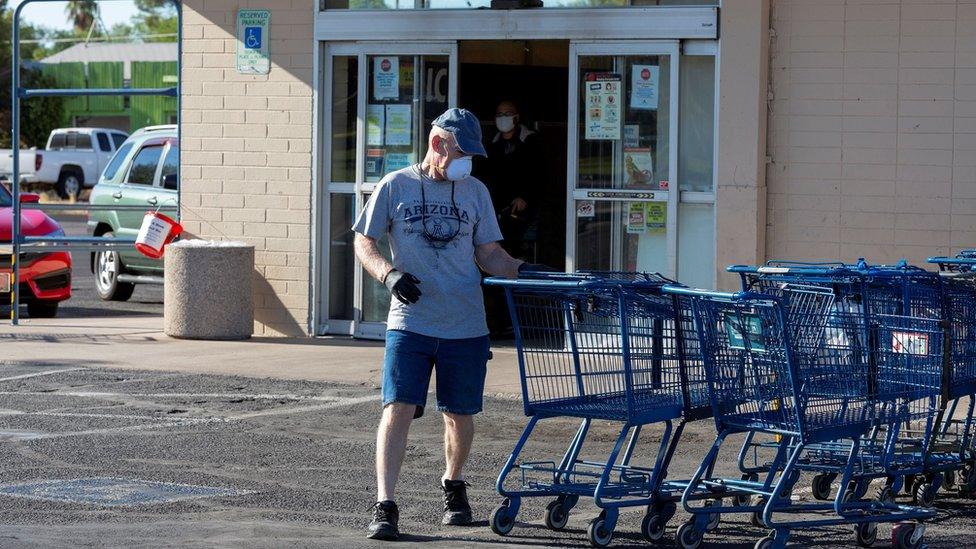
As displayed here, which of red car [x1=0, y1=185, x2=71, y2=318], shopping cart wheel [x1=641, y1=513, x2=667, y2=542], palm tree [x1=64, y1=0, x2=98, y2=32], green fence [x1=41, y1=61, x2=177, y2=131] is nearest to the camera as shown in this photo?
shopping cart wheel [x1=641, y1=513, x2=667, y2=542]

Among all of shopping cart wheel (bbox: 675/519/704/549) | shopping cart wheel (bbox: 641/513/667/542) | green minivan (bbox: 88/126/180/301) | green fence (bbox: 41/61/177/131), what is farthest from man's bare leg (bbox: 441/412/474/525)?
green fence (bbox: 41/61/177/131)

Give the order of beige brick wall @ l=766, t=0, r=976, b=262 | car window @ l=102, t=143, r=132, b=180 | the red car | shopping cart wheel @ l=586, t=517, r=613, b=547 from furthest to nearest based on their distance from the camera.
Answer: car window @ l=102, t=143, r=132, b=180, the red car, beige brick wall @ l=766, t=0, r=976, b=262, shopping cart wheel @ l=586, t=517, r=613, b=547

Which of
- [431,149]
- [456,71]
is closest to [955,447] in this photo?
[431,149]

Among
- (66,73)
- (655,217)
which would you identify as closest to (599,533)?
(655,217)

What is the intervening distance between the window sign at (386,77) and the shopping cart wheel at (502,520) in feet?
24.9

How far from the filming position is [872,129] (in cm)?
1263

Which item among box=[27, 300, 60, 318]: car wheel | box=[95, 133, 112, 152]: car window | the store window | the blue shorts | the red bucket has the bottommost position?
box=[27, 300, 60, 318]: car wheel

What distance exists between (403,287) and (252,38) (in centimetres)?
789

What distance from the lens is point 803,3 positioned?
12773 millimetres

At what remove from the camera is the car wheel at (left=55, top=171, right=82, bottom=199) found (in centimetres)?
4809

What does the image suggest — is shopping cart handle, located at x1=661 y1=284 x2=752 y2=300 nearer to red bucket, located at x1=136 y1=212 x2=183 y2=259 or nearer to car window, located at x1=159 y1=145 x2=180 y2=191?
red bucket, located at x1=136 y1=212 x2=183 y2=259

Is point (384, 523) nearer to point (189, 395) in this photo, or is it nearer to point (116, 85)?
point (189, 395)

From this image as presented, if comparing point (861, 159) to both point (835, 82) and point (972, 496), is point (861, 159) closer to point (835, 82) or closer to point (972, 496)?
point (835, 82)

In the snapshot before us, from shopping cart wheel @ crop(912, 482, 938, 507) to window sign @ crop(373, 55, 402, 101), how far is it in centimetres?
749
